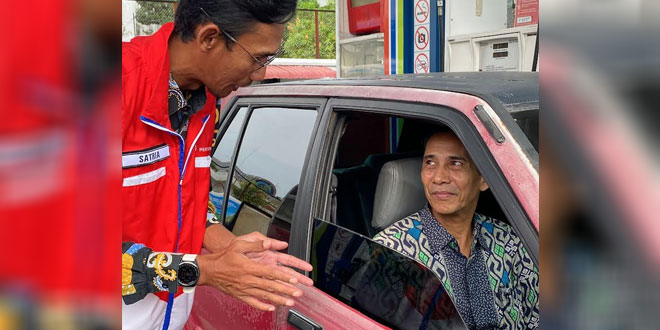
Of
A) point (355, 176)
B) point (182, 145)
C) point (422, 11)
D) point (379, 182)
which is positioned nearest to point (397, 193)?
Result: point (379, 182)

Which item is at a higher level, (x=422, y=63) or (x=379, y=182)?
(x=422, y=63)

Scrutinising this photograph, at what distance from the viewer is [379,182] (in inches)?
98.7

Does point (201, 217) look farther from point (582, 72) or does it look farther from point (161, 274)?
point (582, 72)

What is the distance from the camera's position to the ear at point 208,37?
5.33 feet

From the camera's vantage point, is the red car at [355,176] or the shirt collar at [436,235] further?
the shirt collar at [436,235]

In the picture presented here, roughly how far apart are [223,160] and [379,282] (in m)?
1.20

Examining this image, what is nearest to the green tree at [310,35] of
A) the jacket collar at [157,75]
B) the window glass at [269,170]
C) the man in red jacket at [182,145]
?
the window glass at [269,170]

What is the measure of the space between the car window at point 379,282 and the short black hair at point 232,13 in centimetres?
74

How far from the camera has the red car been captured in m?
1.64

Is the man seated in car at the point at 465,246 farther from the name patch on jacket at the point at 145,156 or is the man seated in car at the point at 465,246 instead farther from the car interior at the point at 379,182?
the name patch on jacket at the point at 145,156

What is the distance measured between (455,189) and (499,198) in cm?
69

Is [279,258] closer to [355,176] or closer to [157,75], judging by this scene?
[157,75]

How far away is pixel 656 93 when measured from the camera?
507 millimetres

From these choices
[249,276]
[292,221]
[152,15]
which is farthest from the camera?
[152,15]
